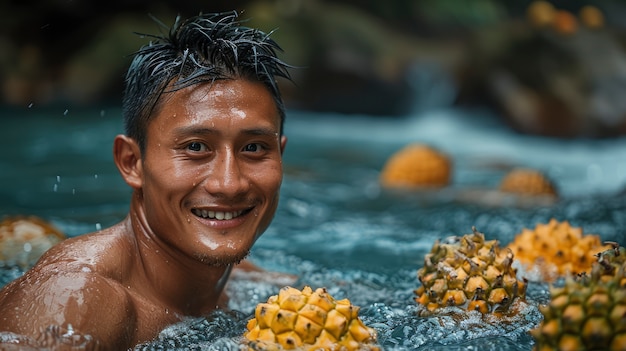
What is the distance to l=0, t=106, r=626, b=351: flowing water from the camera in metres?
3.14

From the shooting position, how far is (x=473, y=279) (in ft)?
9.93

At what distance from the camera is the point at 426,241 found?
5680 mm

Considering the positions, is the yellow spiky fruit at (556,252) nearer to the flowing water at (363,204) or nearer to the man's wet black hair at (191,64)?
the flowing water at (363,204)

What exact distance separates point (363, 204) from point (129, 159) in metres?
4.38

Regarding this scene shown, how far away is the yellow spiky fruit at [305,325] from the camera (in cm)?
245

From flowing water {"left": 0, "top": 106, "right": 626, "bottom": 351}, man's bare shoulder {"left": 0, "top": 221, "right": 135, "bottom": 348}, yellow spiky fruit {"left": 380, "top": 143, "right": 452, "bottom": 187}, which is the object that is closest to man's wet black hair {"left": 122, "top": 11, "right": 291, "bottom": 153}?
man's bare shoulder {"left": 0, "top": 221, "right": 135, "bottom": 348}

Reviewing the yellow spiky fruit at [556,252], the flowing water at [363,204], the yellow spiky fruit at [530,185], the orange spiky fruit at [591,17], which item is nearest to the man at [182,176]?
the flowing water at [363,204]

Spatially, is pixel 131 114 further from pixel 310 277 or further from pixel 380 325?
pixel 310 277

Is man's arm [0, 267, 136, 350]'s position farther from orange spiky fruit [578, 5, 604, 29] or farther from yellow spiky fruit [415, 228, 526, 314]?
orange spiky fruit [578, 5, 604, 29]

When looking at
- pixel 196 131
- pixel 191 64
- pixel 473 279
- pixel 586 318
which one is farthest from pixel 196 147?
pixel 586 318

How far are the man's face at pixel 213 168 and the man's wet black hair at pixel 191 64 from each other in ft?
0.15

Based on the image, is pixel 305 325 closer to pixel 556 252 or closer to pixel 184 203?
pixel 184 203

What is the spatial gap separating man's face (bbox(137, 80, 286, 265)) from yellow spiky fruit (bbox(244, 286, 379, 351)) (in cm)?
43

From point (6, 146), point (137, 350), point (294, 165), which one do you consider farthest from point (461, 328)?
point (6, 146)
